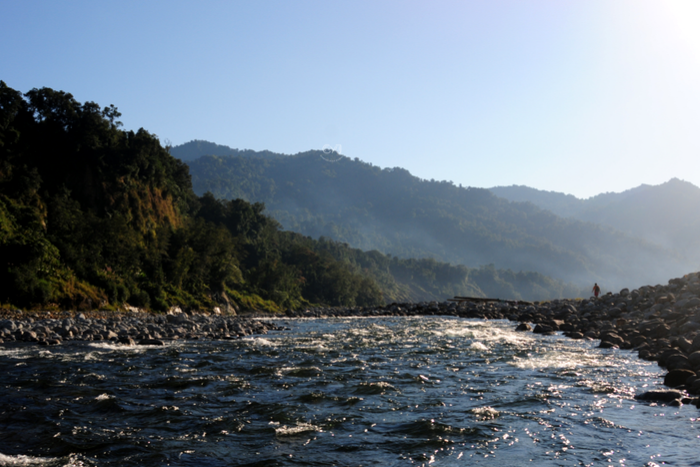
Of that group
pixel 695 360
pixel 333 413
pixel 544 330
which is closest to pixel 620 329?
pixel 544 330

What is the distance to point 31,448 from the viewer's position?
8.03 m

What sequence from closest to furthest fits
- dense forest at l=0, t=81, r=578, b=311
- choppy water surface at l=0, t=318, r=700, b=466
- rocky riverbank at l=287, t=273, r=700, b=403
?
choppy water surface at l=0, t=318, r=700, b=466
rocky riverbank at l=287, t=273, r=700, b=403
dense forest at l=0, t=81, r=578, b=311

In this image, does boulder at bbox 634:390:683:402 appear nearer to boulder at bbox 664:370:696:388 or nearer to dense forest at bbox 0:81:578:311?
boulder at bbox 664:370:696:388

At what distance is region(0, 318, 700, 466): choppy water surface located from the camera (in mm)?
8008

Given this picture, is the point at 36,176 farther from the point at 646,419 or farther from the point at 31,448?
the point at 646,419

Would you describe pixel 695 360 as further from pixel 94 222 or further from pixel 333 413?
pixel 94 222

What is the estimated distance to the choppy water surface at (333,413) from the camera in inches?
315

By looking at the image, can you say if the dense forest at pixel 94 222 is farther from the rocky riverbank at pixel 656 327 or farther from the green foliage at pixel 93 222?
the rocky riverbank at pixel 656 327

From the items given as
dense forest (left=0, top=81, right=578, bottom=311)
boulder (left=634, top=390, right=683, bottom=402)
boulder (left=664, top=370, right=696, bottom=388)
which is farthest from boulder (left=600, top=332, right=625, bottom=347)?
dense forest (left=0, top=81, right=578, bottom=311)

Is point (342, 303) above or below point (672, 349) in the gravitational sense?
below

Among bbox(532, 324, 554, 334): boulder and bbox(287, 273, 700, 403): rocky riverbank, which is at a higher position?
bbox(287, 273, 700, 403): rocky riverbank

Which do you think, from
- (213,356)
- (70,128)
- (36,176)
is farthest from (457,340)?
(70,128)

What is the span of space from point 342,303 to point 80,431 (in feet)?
409

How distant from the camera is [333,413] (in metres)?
10.8
